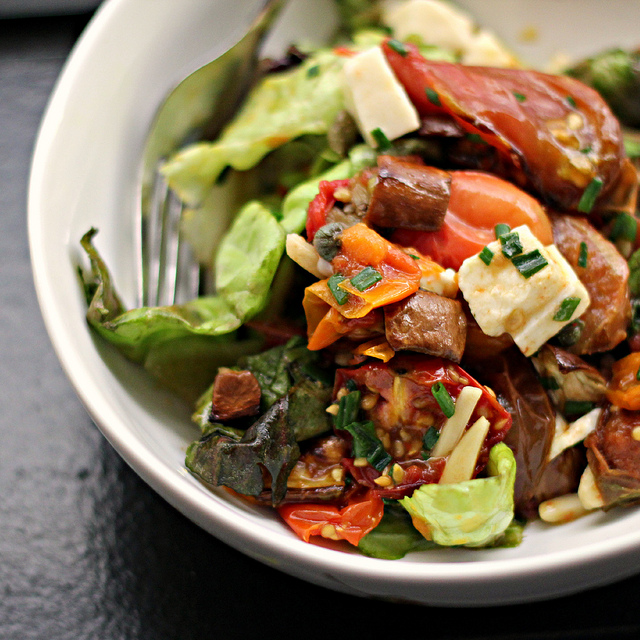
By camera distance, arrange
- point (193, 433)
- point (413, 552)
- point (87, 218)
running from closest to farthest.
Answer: point (413, 552) → point (193, 433) → point (87, 218)

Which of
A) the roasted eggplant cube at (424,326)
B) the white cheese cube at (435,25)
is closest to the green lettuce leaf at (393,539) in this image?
the roasted eggplant cube at (424,326)

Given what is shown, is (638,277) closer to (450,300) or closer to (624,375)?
(624,375)

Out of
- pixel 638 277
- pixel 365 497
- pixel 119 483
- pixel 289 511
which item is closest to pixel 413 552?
pixel 365 497

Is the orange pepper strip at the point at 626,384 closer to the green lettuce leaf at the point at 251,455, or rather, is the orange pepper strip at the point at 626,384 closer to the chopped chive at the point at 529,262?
the chopped chive at the point at 529,262

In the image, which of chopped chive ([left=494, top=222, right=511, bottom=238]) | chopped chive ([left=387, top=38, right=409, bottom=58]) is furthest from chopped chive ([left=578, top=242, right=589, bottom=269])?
chopped chive ([left=387, top=38, right=409, bottom=58])

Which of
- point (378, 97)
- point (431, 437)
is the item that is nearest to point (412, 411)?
point (431, 437)

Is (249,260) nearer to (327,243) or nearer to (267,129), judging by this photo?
(327,243)

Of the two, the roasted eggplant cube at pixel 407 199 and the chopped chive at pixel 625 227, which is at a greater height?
the roasted eggplant cube at pixel 407 199
